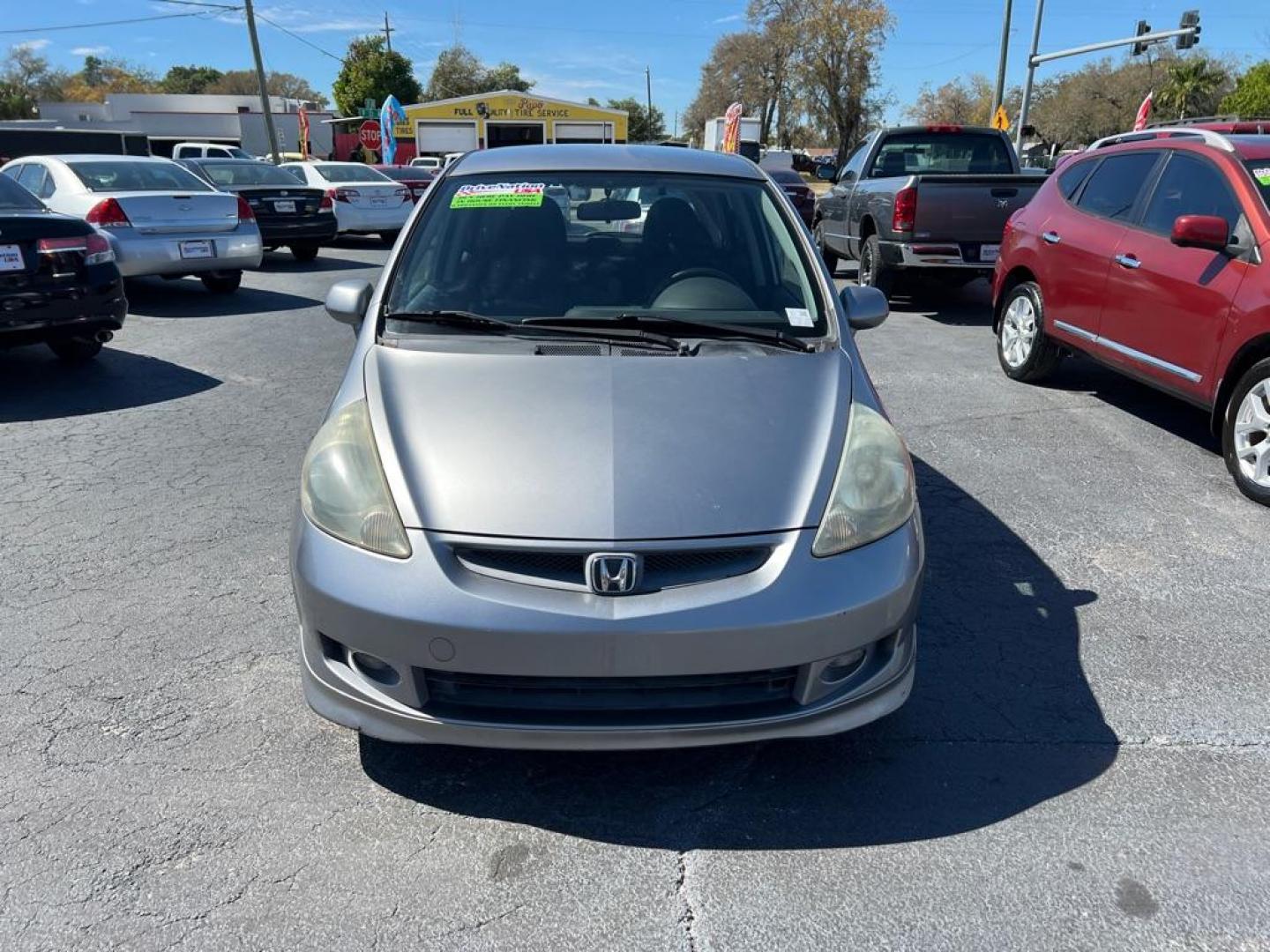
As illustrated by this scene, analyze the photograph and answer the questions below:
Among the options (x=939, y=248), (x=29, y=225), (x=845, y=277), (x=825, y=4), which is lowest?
(x=845, y=277)

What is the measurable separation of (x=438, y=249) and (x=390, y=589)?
5.69ft

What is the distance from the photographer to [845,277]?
12789mm

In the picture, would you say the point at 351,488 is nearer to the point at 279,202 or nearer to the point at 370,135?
the point at 279,202

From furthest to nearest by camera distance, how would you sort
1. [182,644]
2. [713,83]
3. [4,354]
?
[713,83] < [4,354] < [182,644]

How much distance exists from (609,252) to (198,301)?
8440 millimetres

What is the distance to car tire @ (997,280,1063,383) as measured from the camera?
674 centimetres

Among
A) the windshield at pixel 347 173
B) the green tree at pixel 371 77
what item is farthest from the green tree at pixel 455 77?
the windshield at pixel 347 173

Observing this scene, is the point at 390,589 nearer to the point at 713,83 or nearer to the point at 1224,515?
the point at 1224,515

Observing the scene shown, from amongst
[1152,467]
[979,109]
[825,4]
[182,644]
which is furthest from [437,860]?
[979,109]

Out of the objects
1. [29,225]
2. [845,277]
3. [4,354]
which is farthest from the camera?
[845,277]

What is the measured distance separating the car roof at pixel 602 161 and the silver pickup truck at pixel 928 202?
15.9 feet

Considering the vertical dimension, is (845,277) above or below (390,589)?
below

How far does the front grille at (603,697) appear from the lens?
91.7 inches

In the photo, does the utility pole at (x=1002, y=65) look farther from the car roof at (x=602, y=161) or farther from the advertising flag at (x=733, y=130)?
the car roof at (x=602, y=161)
